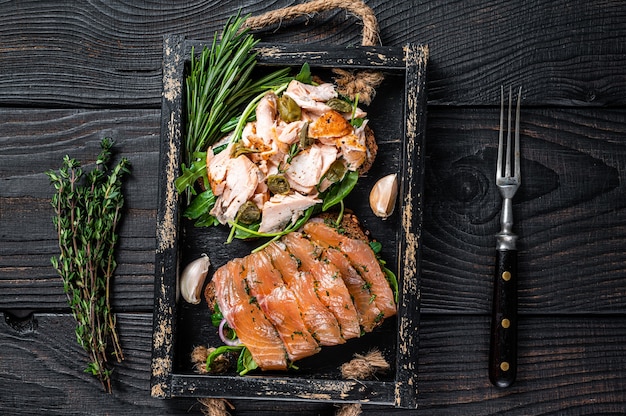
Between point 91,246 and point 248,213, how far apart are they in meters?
0.51

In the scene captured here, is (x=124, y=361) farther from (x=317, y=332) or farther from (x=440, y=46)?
(x=440, y=46)

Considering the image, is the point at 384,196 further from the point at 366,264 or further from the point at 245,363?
the point at 245,363

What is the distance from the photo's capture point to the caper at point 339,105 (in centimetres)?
176

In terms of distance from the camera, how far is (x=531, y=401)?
1897 millimetres

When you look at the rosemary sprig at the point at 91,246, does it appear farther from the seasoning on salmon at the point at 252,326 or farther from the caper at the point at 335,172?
the caper at the point at 335,172

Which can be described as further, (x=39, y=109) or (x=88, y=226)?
(x=39, y=109)

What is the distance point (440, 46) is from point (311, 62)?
1.42ft

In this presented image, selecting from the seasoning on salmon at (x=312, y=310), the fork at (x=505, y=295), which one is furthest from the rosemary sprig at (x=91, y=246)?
the fork at (x=505, y=295)

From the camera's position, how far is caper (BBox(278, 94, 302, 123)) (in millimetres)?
1757

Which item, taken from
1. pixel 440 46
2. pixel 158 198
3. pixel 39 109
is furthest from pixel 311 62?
pixel 39 109

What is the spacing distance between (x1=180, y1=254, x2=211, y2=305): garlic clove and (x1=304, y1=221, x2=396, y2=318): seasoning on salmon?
360 mm

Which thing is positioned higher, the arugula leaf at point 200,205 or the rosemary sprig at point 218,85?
the rosemary sprig at point 218,85

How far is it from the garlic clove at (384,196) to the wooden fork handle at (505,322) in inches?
14.1

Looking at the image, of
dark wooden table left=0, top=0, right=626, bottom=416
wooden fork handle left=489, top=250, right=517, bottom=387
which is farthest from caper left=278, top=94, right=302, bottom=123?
wooden fork handle left=489, top=250, right=517, bottom=387
